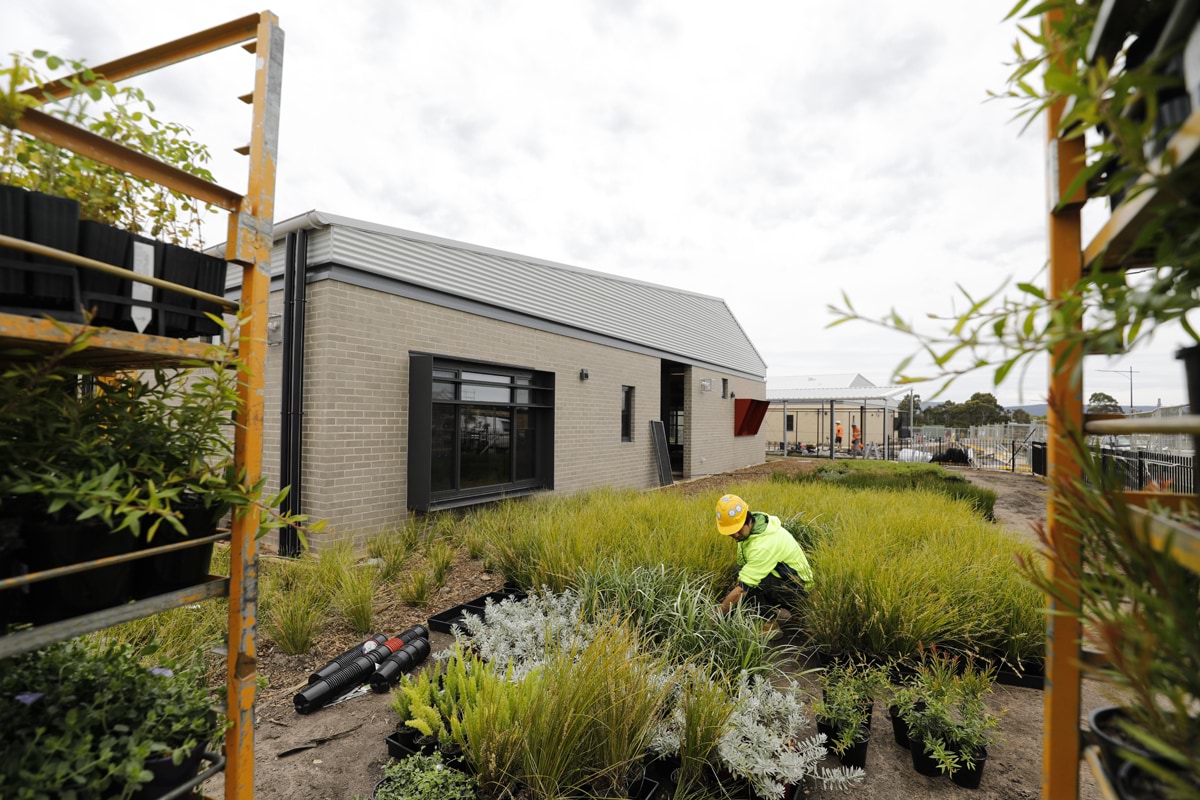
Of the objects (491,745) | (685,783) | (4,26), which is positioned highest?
(4,26)

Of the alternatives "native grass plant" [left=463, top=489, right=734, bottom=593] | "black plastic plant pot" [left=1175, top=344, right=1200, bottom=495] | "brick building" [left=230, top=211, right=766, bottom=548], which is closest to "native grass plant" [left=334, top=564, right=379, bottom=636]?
"native grass plant" [left=463, top=489, right=734, bottom=593]

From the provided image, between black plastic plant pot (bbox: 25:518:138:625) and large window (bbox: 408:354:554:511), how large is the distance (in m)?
5.75

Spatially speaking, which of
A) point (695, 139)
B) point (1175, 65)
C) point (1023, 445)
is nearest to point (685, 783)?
point (1175, 65)

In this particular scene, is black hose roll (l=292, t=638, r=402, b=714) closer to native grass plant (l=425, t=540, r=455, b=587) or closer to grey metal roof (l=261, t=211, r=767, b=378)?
native grass plant (l=425, t=540, r=455, b=587)

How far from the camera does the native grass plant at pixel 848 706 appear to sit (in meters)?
2.76

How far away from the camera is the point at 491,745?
2361 millimetres

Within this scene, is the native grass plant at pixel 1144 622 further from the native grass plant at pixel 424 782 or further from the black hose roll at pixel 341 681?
the black hose roll at pixel 341 681

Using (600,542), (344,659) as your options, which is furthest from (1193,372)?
(600,542)

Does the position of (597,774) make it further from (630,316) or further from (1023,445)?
(1023,445)

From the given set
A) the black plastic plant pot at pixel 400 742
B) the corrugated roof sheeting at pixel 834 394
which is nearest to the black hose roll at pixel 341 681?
the black plastic plant pot at pixel 400 742

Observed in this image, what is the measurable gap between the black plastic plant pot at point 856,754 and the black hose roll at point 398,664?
2.78 m

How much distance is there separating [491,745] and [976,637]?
3.67m

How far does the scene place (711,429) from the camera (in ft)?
57.7

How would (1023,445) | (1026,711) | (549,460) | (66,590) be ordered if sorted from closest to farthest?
(66,590) → (1026,711) → (549,460) → (1023,445)
